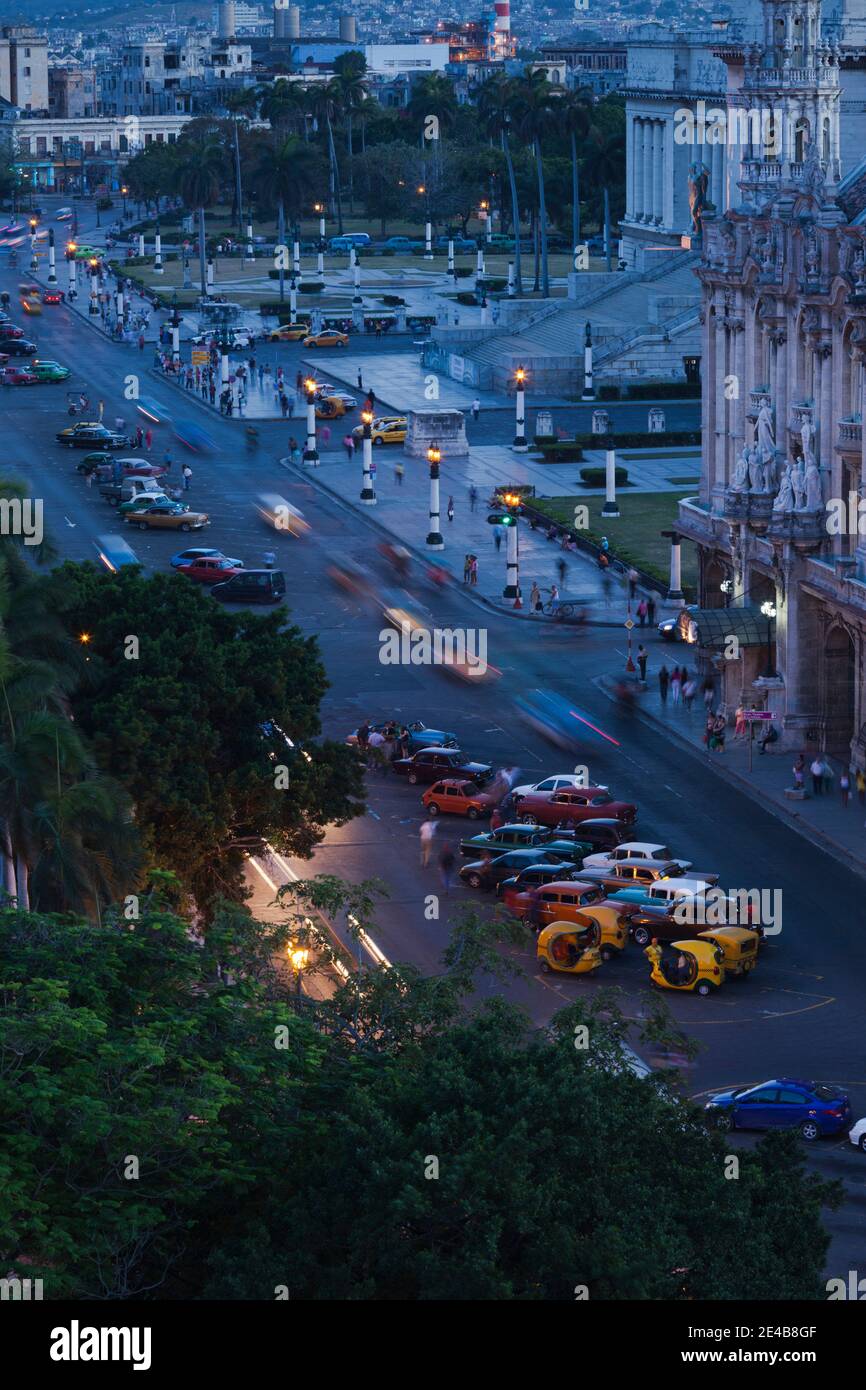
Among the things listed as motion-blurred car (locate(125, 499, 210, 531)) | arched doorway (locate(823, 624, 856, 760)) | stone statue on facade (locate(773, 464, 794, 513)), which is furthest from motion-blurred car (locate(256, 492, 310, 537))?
arched doorway (locate(823, 624, 856, 760))

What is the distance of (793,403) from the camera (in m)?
71.8

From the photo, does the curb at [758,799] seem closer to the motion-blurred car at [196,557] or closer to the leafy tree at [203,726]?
the leafy tree at [203,726]

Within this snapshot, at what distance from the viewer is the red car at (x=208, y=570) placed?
94.4 metres

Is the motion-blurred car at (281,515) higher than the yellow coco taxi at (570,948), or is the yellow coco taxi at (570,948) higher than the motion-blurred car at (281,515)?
the motion-blurred car at (281,515)

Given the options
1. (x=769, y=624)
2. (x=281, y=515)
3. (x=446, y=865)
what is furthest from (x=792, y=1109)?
(x=281, y=515)

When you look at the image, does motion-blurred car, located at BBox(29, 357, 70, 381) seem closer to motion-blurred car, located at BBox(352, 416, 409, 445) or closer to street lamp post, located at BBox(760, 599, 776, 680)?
motion-blurred car, located at BBox(352, 416, 409, 445)

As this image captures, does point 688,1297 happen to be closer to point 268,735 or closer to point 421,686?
point 268,735

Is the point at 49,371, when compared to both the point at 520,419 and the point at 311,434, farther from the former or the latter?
the point at 520,419

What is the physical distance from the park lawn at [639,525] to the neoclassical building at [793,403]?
1479 cm

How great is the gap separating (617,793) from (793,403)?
474 inches

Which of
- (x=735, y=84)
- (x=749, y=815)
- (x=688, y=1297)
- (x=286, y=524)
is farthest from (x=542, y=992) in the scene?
(x=286, y=524)

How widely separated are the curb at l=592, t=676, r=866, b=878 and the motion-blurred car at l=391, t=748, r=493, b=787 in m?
5.98

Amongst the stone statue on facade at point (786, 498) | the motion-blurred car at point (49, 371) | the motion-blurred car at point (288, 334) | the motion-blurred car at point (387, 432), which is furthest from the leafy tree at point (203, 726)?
the motion-blurred car at point (288, 334)

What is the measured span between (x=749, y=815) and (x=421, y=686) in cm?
1584
